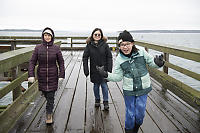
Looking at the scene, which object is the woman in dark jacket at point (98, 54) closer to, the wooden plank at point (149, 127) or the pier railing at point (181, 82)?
the wooden plank at point (149, 127)

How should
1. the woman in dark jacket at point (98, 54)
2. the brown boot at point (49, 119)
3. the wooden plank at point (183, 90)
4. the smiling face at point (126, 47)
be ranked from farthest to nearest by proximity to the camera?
1. the woman in dark jacket at point (98, 54)
2. the wooden plank at point (183, 90)
3. the brown boot at point (49, 119)
4. the smiling face at point (126, 47)

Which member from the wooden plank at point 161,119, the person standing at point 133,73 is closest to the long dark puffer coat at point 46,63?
the person standing at point 133,73

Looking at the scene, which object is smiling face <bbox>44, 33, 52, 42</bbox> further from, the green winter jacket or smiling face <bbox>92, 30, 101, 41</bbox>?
the green winter jacket

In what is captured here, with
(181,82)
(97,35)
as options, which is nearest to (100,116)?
(97,35)

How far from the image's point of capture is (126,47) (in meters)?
2.40

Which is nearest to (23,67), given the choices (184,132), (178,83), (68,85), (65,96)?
(68,85)

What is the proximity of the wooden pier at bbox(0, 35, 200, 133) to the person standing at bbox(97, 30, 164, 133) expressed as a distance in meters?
0.59

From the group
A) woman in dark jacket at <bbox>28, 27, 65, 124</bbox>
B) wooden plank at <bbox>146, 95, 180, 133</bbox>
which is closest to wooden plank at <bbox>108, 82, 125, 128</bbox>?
wooden plank at <bbox>146, 95, 180, 133</bbox>

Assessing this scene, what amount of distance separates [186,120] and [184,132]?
1.47ft

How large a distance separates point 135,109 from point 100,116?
1093mm

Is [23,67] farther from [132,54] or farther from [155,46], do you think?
[132,54]

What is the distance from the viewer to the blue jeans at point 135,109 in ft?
8.13

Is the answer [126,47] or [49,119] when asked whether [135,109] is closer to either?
[126,47]

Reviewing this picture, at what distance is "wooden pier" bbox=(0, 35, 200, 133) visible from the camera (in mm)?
2944
